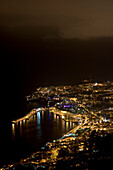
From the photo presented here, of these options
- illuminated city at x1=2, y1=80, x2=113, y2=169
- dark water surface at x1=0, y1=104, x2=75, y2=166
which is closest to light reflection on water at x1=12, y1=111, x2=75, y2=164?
dark water surface at x1=0, y1=104, x2=75, y2=166

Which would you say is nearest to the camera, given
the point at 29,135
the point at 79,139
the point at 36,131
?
the point at 79,139

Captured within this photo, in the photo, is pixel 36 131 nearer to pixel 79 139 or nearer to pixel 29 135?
pixel 29 135

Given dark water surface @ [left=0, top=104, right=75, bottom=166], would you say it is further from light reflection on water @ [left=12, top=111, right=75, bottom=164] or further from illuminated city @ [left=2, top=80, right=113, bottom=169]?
illuminated city @ [left=2, top=80, right=113, bottom=169]

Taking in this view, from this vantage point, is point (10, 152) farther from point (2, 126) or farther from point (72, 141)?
point (2, 126)

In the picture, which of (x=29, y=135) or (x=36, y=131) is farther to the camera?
(x=36, y=131)

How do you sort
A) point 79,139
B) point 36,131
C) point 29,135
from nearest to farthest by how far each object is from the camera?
point 79,139 < point 29,135 < point 36,131

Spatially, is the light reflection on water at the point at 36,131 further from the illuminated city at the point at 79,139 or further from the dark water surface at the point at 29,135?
the illuminated city at the point at 79,139

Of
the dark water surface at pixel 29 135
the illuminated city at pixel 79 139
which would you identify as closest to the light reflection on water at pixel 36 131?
the dark water surface at pixel 29 135

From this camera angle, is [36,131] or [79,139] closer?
[79,139]

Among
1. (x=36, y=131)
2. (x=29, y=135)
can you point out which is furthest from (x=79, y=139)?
(x=36, y=131)
